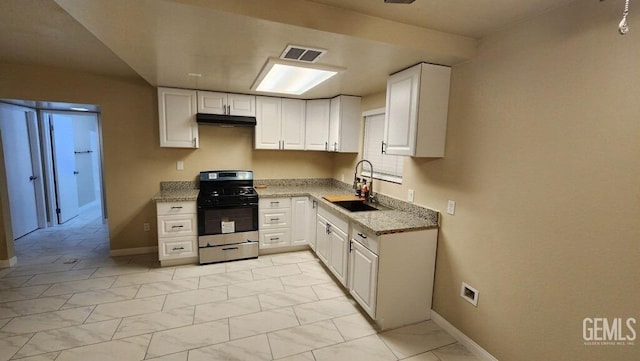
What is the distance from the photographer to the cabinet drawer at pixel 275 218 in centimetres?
370

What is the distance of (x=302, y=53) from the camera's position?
2059mm

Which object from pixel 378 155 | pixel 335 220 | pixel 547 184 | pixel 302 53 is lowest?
pixel 335 220

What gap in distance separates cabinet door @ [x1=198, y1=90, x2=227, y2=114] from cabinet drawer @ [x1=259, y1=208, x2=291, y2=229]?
4.92 ft

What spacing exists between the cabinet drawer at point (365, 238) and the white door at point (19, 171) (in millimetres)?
4643

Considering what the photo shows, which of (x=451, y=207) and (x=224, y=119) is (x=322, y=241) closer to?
(x=451, y=207)

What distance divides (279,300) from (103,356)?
138cm

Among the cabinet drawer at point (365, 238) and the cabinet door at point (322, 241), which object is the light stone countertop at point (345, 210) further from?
the cabinet door at point (322, 241)

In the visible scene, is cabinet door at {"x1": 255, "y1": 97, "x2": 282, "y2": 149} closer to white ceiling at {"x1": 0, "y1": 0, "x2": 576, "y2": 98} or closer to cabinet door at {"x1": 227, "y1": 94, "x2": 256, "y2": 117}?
cabinet door at {"x1": 227, "y1": 94, "x2": 256, "y2": 117}

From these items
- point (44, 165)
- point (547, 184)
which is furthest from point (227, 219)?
point (44, 165)

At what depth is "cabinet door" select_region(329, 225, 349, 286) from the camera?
9.12 feet

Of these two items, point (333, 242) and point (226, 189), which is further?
point (226, 189)

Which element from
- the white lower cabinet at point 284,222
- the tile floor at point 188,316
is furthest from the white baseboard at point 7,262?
the white lower cabinet at point 284,222

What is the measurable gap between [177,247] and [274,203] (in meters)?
1.30

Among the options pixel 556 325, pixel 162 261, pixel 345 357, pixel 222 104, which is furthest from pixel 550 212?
pixel 162 261
